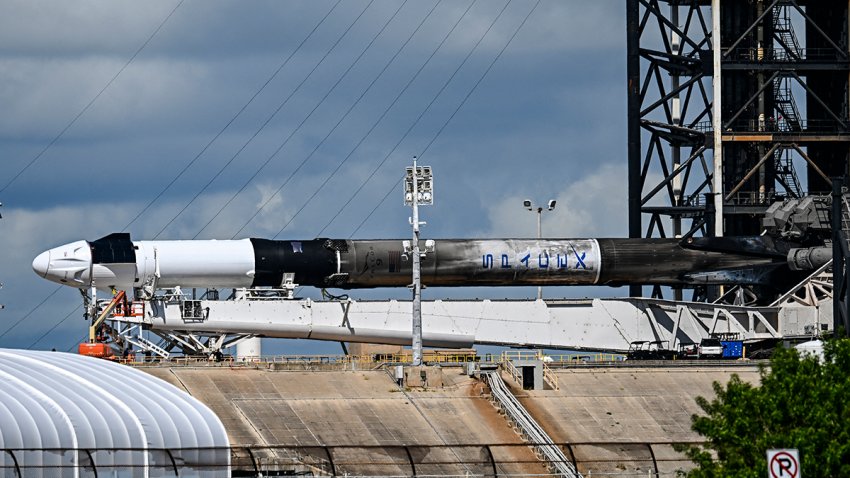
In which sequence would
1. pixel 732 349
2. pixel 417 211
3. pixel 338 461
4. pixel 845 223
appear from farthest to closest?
1. pixel 732 349
2. pixel 845 223
3. pixel 417 211
4. pixel 338 461

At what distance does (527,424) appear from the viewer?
6975 cm

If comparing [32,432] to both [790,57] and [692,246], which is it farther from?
[790,57]

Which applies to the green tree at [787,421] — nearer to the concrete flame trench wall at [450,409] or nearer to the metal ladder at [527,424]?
the metal ladder at [527,424]

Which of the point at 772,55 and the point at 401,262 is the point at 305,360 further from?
the point at 772,55

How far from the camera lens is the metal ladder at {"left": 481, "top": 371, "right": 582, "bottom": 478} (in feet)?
204

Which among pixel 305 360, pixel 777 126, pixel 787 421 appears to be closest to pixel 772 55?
A: pixel 777 126

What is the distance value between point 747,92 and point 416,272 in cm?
3240

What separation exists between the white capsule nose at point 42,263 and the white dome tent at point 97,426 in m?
21.0

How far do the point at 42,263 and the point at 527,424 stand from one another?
931 inches

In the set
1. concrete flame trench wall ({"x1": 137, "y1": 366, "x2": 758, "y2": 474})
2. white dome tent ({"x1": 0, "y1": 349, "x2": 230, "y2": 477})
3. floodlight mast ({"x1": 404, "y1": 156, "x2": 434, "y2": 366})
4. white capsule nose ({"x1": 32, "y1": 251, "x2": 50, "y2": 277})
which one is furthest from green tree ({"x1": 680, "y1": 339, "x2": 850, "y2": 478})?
white capsule nose ({"x1": 32, "y1": 251, "x2": 50, "y2": 277})

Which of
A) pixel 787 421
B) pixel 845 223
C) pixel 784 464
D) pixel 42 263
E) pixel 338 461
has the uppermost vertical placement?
pixel 845 223

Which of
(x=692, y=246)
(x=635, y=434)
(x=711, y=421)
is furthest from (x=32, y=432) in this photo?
(x=692, y=246)

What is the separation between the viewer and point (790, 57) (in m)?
97.9

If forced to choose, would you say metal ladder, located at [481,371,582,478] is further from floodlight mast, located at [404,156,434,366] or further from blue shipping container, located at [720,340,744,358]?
blue shipping container, located at [720,340,744,358]
